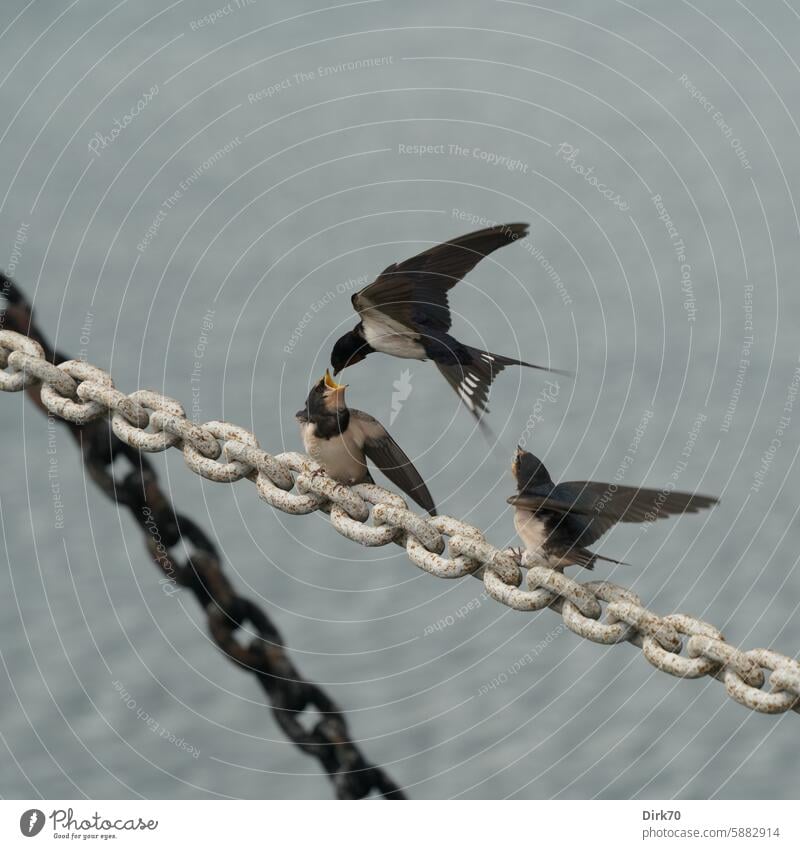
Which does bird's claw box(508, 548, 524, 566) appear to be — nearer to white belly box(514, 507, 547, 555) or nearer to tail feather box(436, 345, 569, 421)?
white belly box(514, 507, 547, 555)

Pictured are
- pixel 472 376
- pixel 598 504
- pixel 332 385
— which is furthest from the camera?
pixel 472 376

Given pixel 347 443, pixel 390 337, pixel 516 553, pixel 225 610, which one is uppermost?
pixel 390 337

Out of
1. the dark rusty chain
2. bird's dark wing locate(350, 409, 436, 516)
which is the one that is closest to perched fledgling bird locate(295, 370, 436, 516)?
bird's dark wing locate(350, 409, 436, 516)

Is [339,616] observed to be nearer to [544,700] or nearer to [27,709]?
[544,700]

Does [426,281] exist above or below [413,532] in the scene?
above

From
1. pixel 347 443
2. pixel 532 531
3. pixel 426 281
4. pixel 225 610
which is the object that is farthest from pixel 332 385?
pixel 225 610

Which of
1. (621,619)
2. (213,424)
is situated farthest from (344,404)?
(621,619)

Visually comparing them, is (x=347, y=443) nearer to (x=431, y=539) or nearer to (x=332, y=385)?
(x=332, y=385)
